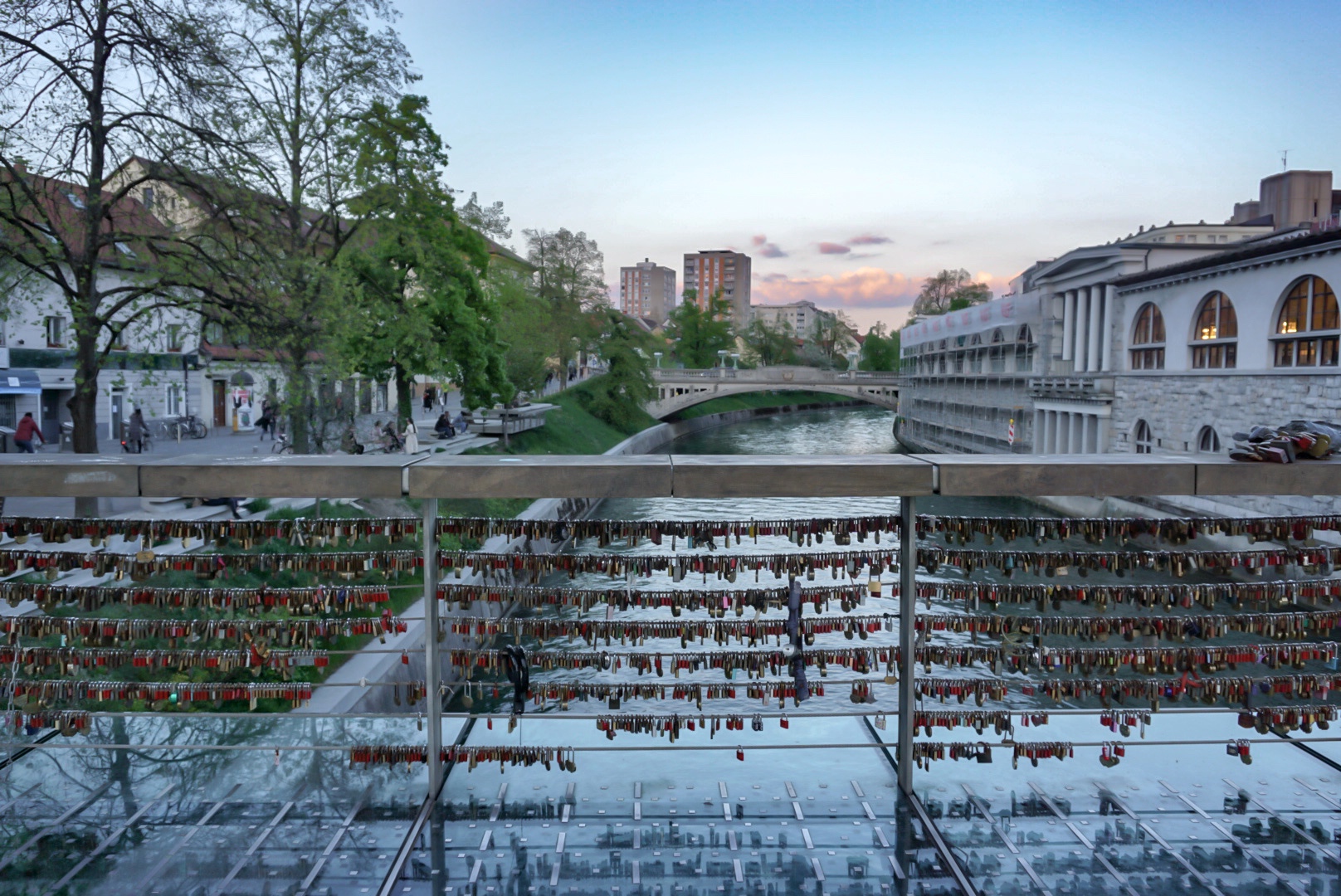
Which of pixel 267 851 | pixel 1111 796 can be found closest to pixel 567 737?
pixel 267 851

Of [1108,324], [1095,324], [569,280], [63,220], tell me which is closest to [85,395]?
[63,220]

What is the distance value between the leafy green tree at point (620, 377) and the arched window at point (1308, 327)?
35852 mm

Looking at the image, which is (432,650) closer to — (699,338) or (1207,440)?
(1207,440)

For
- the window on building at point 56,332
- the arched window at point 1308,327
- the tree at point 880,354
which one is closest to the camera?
the arched window at point 1308,327

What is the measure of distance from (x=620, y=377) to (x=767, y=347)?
171ft

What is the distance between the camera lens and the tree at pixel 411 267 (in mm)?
23969

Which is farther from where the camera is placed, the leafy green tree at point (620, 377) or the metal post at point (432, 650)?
the leafy green tree at point (620, 377)

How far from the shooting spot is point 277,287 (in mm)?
17812

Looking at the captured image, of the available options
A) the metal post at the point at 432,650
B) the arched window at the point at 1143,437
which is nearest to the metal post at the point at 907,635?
the metal post at the point at 432,650

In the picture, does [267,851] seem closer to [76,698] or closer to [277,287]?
[76,698]

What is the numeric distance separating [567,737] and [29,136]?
49.0ft

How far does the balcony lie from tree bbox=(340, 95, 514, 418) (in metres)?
14.8

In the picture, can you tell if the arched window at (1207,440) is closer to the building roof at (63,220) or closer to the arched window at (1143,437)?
the arched window at (1143,437)

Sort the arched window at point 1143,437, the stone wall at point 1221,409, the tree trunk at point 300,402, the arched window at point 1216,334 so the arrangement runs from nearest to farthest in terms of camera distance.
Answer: the tree trunk at point 300,402 < the stone wall at point 1221,409 < the arched window at point 1216,334 < the arched window at point 1143,437
